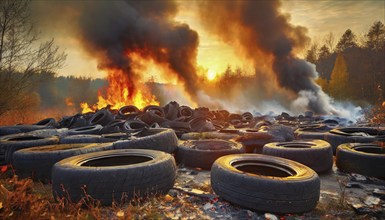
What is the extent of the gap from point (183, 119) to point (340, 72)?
42807mm

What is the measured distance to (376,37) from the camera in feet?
140

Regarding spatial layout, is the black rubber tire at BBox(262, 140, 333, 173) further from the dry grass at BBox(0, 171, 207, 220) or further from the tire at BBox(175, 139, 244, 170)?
the dry grass at BBox(0, 171, 207, 220)

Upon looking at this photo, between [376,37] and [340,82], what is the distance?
1140cm

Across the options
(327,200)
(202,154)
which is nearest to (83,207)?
(202,154)

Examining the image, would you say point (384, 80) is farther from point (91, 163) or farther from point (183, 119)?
point (91, 163)

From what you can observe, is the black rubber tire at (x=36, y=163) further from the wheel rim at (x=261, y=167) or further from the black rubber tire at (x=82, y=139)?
the wheel rim at (x=261, y=167)

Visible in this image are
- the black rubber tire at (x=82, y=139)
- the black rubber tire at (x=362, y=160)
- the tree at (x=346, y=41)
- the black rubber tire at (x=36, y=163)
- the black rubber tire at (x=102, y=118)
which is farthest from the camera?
the tree at (x=346, y=41)

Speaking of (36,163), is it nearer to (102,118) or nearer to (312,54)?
(102,118)

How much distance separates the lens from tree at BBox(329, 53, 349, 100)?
133 ft

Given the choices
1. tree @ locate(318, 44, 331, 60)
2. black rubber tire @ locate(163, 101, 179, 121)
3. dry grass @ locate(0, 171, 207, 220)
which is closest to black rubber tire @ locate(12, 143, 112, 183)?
dry grass @ locate(0, 171, 207, 220)

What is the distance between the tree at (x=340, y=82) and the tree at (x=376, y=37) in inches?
218

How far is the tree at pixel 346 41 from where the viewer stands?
48.9m

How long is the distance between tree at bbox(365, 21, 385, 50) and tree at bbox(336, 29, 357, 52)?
440 cm

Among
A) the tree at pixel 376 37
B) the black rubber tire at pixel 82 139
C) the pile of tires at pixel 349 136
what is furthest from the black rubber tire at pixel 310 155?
the tree at pixel 376 37
